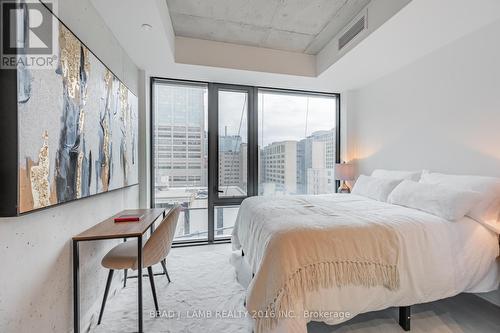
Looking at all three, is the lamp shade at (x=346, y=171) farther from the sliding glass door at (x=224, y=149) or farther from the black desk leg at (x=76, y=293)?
the black desk leg at (x=76, y=293)

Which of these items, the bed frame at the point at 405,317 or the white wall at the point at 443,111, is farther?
the white wall at the point at 443,111

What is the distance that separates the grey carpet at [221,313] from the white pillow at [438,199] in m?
0.81

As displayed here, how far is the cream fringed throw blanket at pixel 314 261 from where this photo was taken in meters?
1.31

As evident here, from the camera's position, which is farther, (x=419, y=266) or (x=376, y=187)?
(x=376, y=187)

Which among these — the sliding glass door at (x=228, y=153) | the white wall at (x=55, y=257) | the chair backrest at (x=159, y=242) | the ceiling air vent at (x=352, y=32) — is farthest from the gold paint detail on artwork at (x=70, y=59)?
the ceiling air vent at (x=352, y=32)

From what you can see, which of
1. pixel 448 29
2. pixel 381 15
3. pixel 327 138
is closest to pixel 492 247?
pixel 448 29

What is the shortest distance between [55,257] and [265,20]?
288 cm

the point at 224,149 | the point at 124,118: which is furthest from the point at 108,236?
the point at 224,149

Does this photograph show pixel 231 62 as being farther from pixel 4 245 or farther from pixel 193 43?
pixel 4 245

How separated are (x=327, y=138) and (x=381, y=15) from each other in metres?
2.24

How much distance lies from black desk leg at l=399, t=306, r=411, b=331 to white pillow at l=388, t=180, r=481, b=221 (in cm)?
76

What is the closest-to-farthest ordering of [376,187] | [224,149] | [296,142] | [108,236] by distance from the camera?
[108,236] → [376,187] → [224,149] → [296,142]

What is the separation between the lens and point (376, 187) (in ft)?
8.71

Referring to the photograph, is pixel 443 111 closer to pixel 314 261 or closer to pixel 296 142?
pixel 296 142
